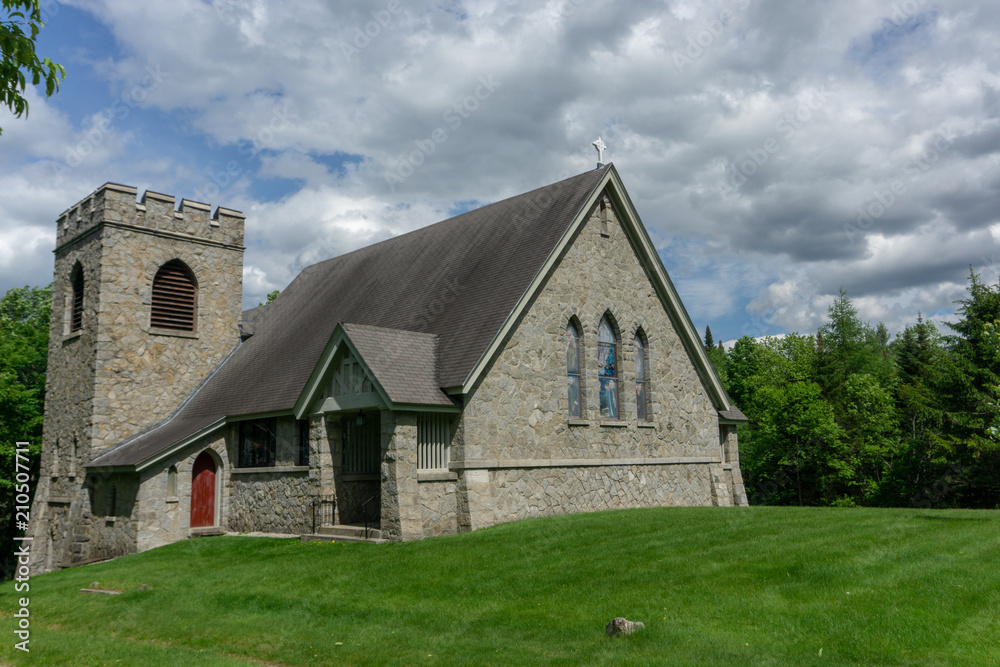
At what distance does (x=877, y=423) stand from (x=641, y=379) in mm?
26948

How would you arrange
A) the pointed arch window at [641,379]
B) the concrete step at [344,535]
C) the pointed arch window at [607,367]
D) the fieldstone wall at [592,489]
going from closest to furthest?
the concrete step at [344,535], the fieldstone wall at [592,489], the pointed arch window at [607,367], the pointed arch window at [641,379]

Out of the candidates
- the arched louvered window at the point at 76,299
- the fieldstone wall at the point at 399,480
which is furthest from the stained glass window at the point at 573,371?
the arched louvered window at the point at 76,299

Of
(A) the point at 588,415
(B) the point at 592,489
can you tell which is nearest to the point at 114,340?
(A) the point at 588,415

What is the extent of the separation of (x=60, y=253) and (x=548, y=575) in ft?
78.7

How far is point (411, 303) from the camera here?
863 inches

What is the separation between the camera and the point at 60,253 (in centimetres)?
2797

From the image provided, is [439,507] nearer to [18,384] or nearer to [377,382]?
[377,382]

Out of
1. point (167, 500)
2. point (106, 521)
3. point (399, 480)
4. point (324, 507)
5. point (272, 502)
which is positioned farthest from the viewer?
point (106, 521)

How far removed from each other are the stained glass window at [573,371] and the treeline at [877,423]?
58.8 ft

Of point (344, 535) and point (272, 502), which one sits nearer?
point (344, 535)

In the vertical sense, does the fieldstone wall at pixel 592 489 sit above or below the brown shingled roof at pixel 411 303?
below

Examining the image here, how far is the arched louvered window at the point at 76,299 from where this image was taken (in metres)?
26.6

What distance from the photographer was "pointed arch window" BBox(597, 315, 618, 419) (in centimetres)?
2077

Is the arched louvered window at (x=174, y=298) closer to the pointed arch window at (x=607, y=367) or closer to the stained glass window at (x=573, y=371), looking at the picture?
the stained glass window at (x=573, y=371)
